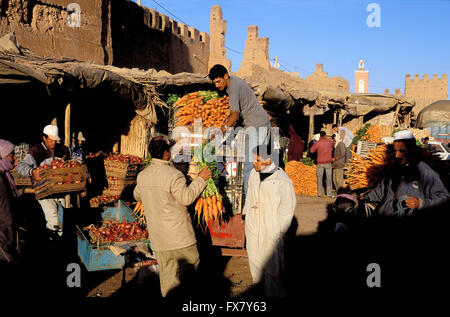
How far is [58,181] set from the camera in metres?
4.98

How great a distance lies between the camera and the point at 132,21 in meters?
19.7

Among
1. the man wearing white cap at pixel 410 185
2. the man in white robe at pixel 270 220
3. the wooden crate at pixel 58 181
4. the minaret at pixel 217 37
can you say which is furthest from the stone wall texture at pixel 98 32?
the man wearing white cap at pixel 410 185

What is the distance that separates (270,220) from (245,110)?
1.83 m

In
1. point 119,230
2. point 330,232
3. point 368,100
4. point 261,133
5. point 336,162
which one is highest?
point 368,100

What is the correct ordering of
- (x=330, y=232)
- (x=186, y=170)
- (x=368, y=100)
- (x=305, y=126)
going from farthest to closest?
(x=305, y=126) < (x=368, y=100) < (x=330, y=232) < (x=186, y=170)

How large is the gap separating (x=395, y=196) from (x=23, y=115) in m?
7.24

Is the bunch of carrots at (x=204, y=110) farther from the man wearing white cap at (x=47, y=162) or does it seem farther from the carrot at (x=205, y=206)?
the man wearing white cap at (x=47, y=162)

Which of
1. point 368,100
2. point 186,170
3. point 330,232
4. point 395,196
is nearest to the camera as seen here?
point 395,196

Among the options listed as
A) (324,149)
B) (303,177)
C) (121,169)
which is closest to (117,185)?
(121,169)

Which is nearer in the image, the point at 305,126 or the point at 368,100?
the point at 368,100

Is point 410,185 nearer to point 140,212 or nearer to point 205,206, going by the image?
point 205,206

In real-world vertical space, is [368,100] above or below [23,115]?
above
